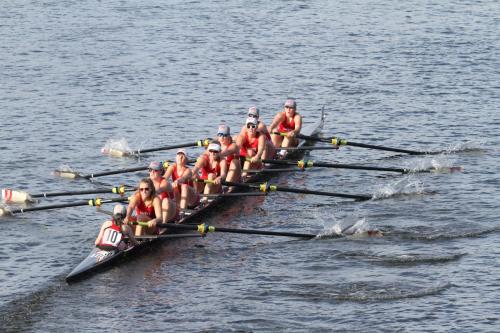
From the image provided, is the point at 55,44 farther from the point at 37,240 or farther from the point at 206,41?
the point at 37,240

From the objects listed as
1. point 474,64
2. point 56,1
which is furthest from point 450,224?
point 56,1

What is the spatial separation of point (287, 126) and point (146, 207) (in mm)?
11503

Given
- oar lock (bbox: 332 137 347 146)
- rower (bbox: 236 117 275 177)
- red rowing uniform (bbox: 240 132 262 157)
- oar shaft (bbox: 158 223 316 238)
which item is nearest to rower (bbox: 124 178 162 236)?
oar shaft (bbox: 158 223 316 238)

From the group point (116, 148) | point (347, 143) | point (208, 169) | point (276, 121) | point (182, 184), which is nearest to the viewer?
point (182, 184)

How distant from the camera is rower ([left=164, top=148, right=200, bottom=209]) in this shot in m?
31.2

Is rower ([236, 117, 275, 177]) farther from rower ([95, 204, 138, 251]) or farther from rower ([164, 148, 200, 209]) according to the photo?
rower ([95, 204, 138, 251])

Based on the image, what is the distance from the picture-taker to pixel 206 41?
60312 mm

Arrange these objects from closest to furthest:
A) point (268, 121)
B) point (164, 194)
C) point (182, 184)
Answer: point (164, 194) < point (182, 184) < point (268, 121)

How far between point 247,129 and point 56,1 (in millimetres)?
37809

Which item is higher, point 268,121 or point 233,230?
point 268,121

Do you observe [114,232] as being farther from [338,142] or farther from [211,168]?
[338,142]

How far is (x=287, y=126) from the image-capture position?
3950 cm

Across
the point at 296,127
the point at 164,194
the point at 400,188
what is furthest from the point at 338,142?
the point at 164,194

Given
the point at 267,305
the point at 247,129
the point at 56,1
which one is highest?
the point at 56,1
